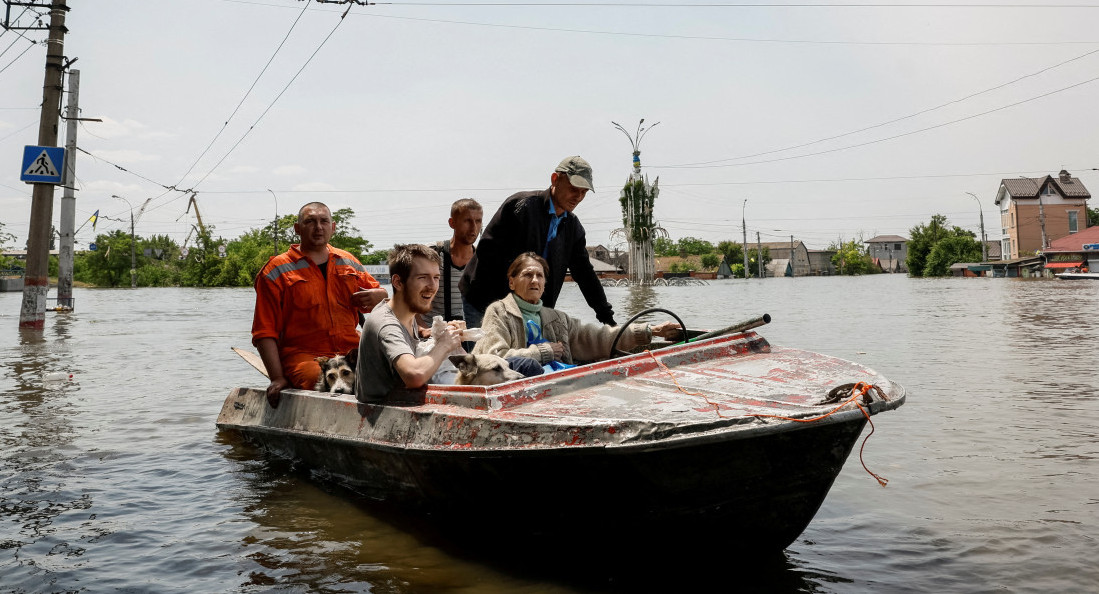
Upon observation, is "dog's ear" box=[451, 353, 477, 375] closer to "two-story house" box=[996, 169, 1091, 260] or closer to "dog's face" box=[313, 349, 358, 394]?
"dog's face" box=[313, 349, 358, 394]

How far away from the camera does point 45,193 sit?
56.0 ft

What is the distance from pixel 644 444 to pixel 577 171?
257 centimetres

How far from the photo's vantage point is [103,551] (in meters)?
4.49

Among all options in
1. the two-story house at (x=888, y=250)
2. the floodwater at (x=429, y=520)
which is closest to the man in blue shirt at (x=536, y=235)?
the floodwater at (x=429, y=520)

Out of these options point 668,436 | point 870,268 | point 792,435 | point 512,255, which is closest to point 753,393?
point 792,435

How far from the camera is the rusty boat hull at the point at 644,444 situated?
3475 mm

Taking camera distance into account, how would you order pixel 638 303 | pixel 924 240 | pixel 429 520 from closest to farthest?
pixel 429 520 → pixel 638 303 → pixel 924 240

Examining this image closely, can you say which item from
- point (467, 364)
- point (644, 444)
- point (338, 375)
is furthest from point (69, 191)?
point (644, 444)

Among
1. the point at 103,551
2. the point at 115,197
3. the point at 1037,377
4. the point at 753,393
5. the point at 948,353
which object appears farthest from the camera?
the point at 115,197

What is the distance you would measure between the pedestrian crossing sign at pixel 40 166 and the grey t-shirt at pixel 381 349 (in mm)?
15118

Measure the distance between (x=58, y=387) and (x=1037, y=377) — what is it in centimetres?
1218

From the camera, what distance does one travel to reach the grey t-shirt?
4.50m

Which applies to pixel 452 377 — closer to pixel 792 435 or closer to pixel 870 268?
pixel 792 435

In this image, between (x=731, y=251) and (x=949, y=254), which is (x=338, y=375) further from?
(x=731, y=251)
